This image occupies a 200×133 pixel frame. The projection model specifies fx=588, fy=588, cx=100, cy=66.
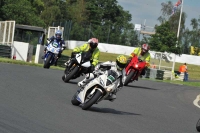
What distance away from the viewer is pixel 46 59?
23500mm

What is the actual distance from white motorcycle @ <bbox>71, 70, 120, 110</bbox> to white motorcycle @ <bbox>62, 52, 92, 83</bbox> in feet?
10.4

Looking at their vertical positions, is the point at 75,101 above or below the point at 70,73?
below

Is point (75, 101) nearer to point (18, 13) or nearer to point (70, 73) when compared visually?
point (70, 73)

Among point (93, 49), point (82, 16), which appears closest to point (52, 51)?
point (93, 49)

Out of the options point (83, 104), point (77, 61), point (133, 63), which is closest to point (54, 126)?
point (83, 104)

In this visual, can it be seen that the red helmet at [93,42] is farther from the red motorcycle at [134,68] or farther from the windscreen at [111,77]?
the red motorcycle at [134,68]

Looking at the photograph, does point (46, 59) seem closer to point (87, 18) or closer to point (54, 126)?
point (54, 126)

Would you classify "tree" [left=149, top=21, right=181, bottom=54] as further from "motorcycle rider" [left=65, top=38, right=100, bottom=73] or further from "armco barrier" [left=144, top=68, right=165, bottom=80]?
"motorcycle rider" [left=65, top=38, right=100, bottom=73]

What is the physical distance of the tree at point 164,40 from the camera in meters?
58.3

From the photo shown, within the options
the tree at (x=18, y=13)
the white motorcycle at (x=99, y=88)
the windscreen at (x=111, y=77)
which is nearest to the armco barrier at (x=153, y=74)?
the white motorcycle at (x=99, y=88)

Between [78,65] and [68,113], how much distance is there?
5.99 meters

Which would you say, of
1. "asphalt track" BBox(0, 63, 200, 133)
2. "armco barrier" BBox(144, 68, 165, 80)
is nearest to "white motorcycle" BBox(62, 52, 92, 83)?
"asphalt track" BBox(0, 63, 200, 133)

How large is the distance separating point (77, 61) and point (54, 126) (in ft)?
24.8

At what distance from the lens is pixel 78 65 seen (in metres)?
16.8
